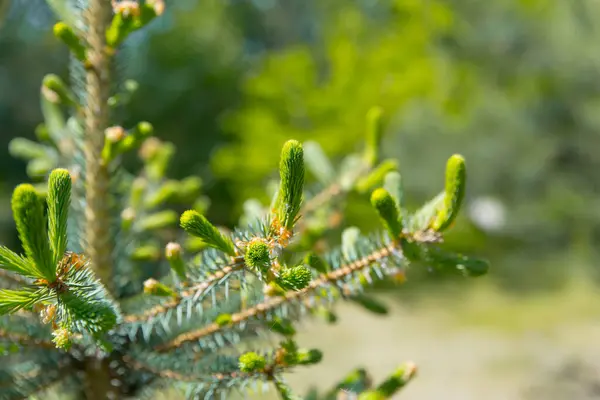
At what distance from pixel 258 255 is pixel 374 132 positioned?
0.86ft

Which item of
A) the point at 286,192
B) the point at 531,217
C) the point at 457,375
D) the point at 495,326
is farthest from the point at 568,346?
the point at 286,192

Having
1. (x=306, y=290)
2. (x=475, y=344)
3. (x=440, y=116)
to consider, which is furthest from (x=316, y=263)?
(x=440, y=116)

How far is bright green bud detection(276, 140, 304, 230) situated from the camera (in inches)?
8.6

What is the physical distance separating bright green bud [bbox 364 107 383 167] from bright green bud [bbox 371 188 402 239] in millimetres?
184

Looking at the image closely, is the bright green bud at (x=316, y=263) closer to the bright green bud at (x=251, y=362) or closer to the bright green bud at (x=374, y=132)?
the bright green bud at (x=251, y=362)

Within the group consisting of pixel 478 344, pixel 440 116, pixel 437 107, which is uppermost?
pixel 437 107

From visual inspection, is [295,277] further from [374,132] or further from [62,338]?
[374,132]

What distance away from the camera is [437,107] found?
3541 millimetres

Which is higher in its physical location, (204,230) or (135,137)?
(135,137)

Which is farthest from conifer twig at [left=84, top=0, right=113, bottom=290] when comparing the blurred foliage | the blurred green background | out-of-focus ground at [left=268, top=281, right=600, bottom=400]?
the blurred foliage

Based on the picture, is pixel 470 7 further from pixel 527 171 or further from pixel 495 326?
pixel 495 326

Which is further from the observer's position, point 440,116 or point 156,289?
point 440,116

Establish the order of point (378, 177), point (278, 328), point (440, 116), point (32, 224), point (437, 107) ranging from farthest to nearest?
point (437, 107)
point (440, 116)
point (378, 177)
point (278, 328)
point (32, 224)

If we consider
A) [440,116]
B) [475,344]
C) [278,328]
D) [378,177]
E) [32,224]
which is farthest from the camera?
[440,116]
